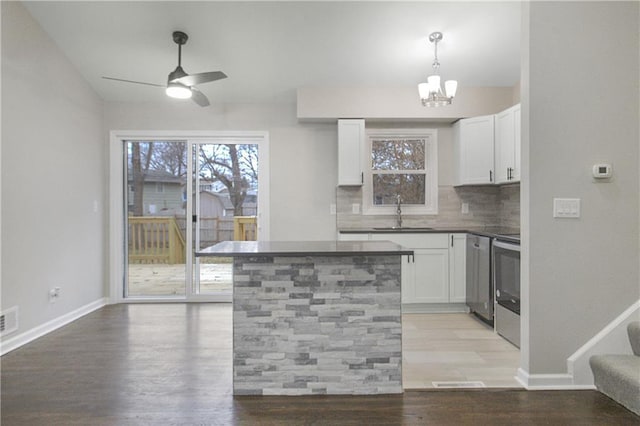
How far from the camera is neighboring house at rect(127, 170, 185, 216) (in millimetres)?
4703

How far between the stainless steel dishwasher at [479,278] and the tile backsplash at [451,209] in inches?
23.6

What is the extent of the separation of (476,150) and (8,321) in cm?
468

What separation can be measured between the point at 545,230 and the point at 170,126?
4.10 metres

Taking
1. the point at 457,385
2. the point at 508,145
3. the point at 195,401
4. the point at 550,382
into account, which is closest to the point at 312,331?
the point at 195,401

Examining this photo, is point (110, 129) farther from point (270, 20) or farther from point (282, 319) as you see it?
point (282, 319)

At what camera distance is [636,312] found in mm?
2408

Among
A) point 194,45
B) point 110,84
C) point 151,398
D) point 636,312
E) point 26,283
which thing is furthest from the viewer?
point 110,84

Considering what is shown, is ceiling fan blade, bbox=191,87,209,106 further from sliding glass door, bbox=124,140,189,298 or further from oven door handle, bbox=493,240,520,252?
oven door handle, bbox=493,240,520,252

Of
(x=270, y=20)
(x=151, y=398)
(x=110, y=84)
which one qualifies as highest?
(x=270, y=20)

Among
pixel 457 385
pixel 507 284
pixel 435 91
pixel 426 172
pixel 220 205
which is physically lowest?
pixel 457 385

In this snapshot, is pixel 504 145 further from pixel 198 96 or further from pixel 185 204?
pixel 185 204

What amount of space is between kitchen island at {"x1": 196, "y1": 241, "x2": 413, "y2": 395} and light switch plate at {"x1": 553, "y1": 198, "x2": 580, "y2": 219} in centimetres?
108

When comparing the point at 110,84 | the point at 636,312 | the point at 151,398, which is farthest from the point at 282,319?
the point at 110,84

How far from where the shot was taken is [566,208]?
2.41 metres
